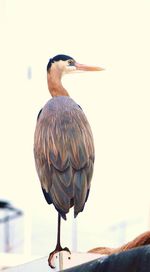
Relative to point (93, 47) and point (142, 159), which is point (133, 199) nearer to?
point (142, 159)

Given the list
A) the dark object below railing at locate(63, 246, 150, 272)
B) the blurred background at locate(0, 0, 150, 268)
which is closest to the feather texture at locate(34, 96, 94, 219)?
the blurred background at locate(0, 0, 150, 268)

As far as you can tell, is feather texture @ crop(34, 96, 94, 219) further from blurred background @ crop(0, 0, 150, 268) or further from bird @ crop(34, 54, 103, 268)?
blurred background @ crop(0, 0, 150, 268)

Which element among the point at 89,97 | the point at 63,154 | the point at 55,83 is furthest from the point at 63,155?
the point at 89,97

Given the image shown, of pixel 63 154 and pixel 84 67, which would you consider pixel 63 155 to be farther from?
pixel 84 67

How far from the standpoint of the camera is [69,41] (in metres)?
1.67

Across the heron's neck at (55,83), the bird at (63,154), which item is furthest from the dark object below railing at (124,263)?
the heron's neck at (55,83)

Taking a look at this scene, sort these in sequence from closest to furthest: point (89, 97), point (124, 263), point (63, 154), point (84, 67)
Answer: point (124, 263) < point (63, 154) < point (84, 67) < point (89, 97)

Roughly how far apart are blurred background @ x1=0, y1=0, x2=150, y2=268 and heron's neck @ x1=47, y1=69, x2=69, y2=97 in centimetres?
4

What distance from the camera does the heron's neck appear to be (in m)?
1.41

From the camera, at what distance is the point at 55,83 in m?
1.41

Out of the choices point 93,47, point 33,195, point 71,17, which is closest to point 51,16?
point 71,17

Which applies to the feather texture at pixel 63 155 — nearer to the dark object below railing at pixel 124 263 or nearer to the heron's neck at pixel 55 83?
the heron's neck at pixel 55 83

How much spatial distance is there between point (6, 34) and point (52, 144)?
1.17m

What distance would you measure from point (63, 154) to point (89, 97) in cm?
47
